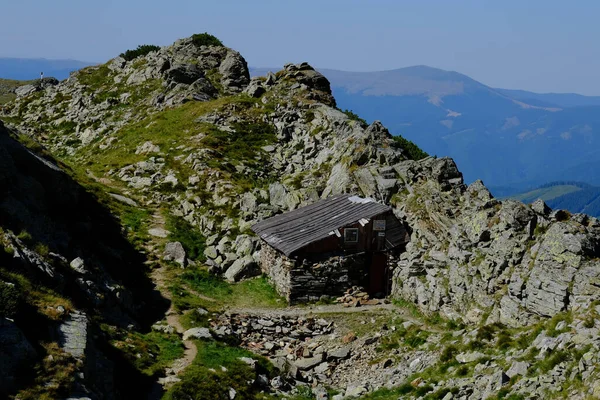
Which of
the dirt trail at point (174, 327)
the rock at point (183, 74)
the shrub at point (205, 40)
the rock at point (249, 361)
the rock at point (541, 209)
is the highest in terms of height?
the shrub at point (205, 40)

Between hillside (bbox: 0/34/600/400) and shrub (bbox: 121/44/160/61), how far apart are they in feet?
142

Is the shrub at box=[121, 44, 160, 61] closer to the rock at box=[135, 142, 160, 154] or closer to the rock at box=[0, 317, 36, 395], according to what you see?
the rock at box=[135, 142, 160, 154]

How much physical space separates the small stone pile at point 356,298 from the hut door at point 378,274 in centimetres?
76

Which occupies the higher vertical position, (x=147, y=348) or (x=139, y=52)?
(x=139, y=52)

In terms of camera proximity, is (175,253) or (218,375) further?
(175,253)

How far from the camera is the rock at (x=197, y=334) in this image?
2442 centimetres

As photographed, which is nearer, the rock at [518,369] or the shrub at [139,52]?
the rock at [518,369]

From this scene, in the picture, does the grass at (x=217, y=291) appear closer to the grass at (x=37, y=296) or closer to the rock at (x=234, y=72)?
the grass at (x=37, y=296)

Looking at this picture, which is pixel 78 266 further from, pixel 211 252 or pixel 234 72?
pixel 234 72

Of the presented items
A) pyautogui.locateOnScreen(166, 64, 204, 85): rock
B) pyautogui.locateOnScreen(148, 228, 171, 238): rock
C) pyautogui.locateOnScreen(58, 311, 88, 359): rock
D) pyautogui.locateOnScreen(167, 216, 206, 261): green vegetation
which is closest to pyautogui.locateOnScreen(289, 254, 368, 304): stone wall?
pyautogui.locateOnScreen(167, 216, 206, 261): green vegetation

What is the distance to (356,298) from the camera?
31328mm

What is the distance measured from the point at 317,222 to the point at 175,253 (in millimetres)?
9682

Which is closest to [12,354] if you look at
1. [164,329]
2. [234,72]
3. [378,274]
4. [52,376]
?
[52,376]

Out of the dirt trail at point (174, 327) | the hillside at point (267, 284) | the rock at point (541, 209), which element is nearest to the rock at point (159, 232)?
the hillside at point (267, 284)
